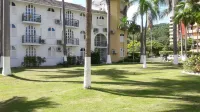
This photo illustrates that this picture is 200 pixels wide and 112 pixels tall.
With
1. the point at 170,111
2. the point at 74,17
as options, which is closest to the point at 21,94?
the point at 170,111

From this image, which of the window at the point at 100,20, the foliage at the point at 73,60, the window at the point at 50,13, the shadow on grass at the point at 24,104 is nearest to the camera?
the shadow on grass at the point at 24,104

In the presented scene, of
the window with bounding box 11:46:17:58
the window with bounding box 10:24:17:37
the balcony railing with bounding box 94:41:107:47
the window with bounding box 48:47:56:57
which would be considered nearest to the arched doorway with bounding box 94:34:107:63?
the balcony railing with bounding box 94:41:107:47

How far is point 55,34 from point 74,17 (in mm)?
4166

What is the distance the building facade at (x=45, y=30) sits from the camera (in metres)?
34.3

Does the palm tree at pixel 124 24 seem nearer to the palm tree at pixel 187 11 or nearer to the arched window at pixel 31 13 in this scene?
the palm tree at pixel 187 11

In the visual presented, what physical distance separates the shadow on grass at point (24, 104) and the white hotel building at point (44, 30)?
76.2 feet

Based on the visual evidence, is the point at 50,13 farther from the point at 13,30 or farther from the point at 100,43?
the point at 100,43

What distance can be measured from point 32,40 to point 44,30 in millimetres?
2394

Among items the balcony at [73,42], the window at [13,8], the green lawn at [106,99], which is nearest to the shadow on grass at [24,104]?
the green lawn at [106,99]

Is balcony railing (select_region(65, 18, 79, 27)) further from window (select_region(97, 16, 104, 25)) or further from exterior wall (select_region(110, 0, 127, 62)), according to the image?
exterior wall (select_region(110, 0, 127, 62))

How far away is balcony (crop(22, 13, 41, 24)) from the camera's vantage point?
3473cm

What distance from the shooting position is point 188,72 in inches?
779

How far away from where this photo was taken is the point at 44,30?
3719 cm

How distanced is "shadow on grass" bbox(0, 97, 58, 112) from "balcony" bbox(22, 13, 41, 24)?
24208mm
